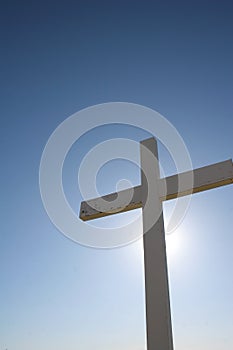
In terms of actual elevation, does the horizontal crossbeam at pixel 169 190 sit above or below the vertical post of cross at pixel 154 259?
above

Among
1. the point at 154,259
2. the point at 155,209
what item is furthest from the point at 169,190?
the point at 154,259

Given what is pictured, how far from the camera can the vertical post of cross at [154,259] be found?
5.02ft

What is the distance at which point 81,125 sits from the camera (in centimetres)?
256

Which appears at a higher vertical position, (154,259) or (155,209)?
(155,209)

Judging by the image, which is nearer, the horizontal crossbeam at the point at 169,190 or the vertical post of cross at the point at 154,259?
the vertical post of cross at the point at 154,259

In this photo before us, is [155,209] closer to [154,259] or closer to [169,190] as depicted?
[169,190]

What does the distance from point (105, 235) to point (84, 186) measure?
0.45 meters

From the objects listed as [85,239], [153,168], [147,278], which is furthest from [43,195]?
[147,278]

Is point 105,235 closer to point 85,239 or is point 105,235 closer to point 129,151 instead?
point 85,239

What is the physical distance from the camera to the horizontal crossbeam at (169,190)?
76.4 inches

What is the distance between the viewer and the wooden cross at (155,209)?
61.0 inches

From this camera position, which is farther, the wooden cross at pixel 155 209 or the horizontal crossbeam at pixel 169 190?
the horizontal crossbeam at pixel 169 190

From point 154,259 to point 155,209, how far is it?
1.12 feet

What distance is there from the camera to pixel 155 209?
1941 mm
